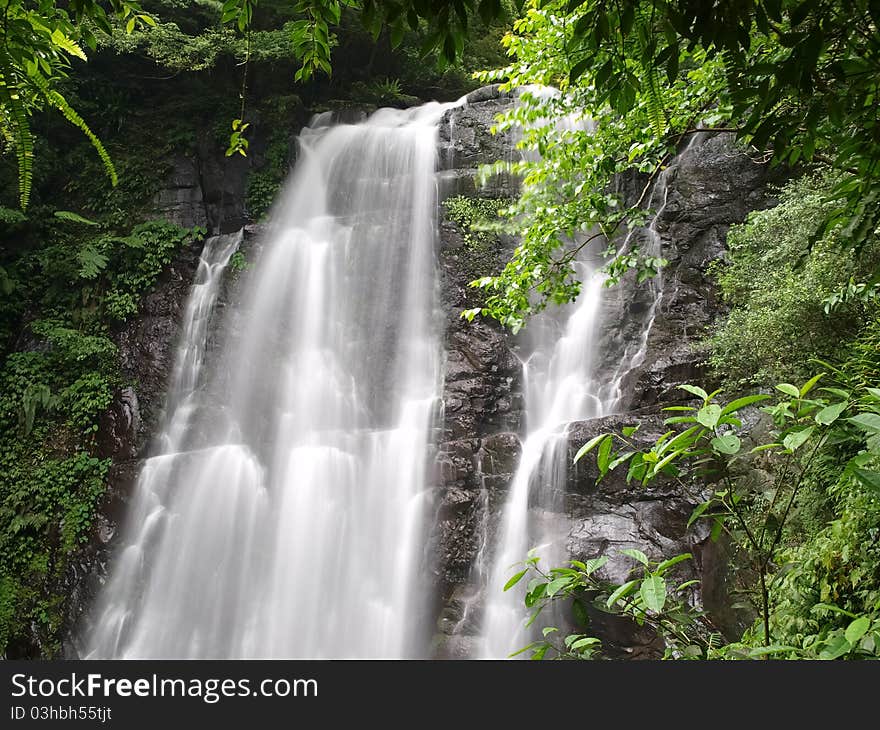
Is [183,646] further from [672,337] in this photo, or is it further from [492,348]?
[672,337]

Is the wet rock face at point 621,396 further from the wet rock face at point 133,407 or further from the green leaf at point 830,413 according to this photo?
the wet rock face at point 133,407

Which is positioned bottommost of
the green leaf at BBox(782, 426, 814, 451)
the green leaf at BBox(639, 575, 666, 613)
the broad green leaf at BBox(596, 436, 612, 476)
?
the green leaf at BBox(639, 575, 666, 613)

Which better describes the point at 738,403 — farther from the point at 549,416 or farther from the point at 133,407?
the point at 133,407

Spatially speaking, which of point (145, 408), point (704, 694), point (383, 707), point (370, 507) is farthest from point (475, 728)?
point (145, 408)

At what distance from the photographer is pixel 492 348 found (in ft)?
33.6

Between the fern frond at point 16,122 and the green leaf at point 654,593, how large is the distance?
2.21 meters

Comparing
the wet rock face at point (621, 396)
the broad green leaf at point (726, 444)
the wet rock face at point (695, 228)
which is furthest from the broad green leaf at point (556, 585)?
the wet rock face at point (695, 228)

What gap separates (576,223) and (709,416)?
10.1 feet

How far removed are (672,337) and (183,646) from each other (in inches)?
309

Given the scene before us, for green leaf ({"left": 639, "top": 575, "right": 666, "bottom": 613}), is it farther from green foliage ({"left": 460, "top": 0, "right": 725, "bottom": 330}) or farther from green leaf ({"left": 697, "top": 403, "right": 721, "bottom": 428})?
green foliage ({"left": 460, "top": 0, "right": 725, "bottom": 330})

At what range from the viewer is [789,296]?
6062mm

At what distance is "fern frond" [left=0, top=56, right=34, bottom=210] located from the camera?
76.9 inches

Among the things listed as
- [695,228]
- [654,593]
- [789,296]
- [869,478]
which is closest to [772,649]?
[654,593]

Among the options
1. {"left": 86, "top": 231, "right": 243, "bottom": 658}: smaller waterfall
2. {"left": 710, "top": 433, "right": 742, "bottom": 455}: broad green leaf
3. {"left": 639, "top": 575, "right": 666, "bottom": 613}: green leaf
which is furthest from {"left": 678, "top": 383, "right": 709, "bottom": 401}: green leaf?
{"left": 86, "top": 231, "right": 243, "bottom": 658}: smaller waterfall
